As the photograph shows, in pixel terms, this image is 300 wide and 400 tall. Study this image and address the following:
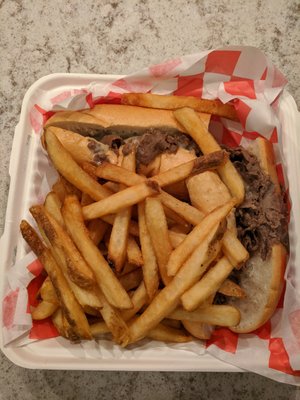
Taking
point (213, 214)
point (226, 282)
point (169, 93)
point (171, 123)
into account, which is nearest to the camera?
point (213, 214)

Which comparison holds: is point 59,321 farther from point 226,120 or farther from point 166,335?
point 226,120

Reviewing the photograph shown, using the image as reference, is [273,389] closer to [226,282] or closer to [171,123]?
[226,282]

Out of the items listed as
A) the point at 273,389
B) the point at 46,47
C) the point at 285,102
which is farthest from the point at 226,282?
the point at 46,47

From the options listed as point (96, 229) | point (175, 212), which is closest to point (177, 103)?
point (175, 212)

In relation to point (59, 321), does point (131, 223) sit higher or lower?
higher

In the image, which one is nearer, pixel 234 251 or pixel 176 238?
pixel 234 251

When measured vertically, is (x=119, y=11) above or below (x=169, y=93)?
above

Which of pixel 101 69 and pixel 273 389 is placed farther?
pixel 101 69
